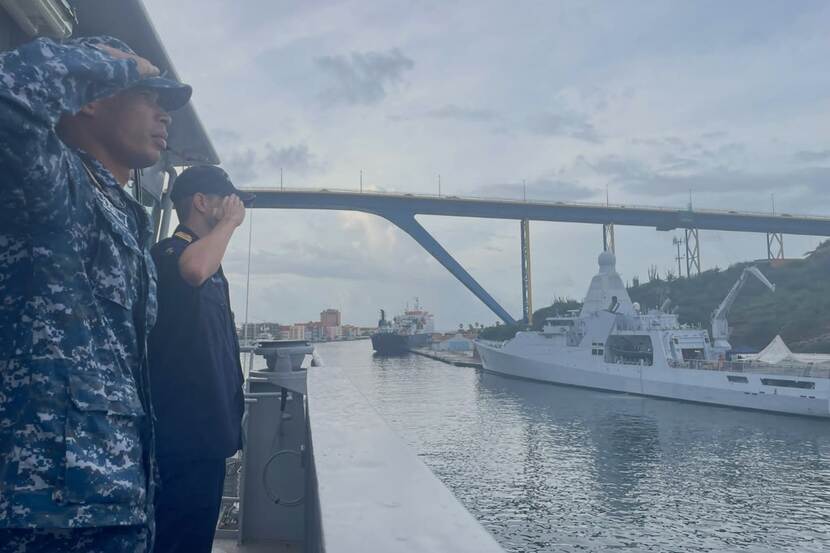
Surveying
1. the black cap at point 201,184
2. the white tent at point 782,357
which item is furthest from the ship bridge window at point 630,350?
the black cap at point 201,184

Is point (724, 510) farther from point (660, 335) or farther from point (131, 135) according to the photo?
point (660, 335)

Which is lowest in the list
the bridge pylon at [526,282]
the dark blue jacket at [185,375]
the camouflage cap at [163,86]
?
the dark blue jacket at [185,375]

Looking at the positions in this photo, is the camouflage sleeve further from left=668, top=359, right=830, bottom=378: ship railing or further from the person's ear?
left=668, top=359, right=830, bottom=378: ship railing

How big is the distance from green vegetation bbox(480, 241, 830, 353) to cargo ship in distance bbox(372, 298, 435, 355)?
9.59m

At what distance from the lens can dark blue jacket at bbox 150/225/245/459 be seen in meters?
1.36

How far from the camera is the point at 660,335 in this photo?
25125 millimetres

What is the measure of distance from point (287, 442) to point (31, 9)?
1850mm

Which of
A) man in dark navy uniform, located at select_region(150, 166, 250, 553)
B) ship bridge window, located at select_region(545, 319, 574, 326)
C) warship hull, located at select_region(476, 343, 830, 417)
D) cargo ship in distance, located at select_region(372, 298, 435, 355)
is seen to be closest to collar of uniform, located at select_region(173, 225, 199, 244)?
man in dark navy uniform, located at select_region(150, 166, 250, 553)

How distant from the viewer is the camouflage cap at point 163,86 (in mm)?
1117

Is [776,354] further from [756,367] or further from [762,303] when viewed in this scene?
[762,303]

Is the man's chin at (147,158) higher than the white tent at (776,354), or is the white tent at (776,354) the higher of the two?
the man's chin at (147,158)

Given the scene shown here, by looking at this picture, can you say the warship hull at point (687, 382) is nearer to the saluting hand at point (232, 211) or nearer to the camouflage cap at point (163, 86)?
the saluting hand at point (232, 211)

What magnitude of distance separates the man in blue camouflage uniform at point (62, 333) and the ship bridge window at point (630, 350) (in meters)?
26.7

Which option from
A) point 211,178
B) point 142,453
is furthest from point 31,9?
point 142,453
